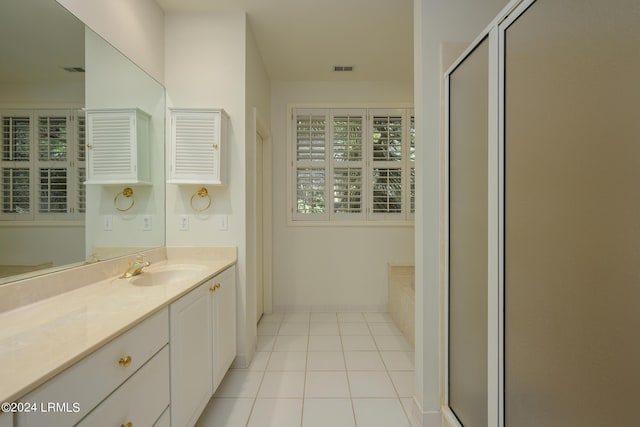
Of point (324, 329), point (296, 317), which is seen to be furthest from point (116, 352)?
point (296, 317)

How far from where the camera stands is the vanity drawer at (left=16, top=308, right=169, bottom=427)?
0.64 meters

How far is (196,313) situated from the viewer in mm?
1490

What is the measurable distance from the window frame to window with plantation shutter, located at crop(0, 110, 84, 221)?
2.25 metres

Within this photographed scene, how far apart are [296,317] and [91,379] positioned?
8.65 feet

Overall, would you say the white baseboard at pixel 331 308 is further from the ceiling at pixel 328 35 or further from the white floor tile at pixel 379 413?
the ceiling at pixel 328 35

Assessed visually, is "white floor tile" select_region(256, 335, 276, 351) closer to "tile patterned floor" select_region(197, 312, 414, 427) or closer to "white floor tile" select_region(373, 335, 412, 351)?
"tile patterned floor" select_region(197, 312, 414, 427)

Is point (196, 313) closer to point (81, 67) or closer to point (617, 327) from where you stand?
point (81, 67)

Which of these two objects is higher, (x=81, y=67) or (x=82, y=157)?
(x=81, y=67)

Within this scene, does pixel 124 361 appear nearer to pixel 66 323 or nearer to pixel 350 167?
pixel 66 323

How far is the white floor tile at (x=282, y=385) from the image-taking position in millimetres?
1885

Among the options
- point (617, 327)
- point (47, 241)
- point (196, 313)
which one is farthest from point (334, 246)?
point (617, 327)

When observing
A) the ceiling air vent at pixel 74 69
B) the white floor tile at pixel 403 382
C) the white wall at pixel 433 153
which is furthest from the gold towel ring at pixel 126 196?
the white floor tile at pixel 403 382

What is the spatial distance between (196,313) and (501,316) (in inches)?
57.9

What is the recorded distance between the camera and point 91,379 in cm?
78
